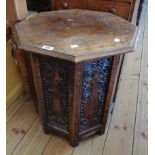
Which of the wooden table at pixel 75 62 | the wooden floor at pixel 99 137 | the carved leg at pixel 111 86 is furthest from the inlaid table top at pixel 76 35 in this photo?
the wooden floor at pixel 99 137

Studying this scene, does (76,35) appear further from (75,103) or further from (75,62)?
(75,103)

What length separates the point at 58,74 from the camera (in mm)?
1086

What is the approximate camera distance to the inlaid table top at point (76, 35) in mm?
950

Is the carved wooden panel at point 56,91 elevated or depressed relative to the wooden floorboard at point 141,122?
elevated

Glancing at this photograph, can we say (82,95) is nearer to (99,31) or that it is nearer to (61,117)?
(61,117)

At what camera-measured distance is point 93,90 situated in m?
1.17

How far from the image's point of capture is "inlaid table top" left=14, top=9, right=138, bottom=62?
0.95m

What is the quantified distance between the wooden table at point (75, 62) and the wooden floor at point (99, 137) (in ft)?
0.31

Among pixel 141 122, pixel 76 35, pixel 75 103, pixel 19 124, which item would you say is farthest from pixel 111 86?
pixel 19 124

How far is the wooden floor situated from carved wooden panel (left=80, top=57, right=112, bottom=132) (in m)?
0.17

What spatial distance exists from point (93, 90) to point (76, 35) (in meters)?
0.33

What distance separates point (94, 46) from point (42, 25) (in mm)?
381

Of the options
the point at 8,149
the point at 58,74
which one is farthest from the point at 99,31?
the point at 8,149

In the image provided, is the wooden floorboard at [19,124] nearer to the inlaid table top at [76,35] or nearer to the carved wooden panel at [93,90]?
the carved wooden panel at [93,90]
